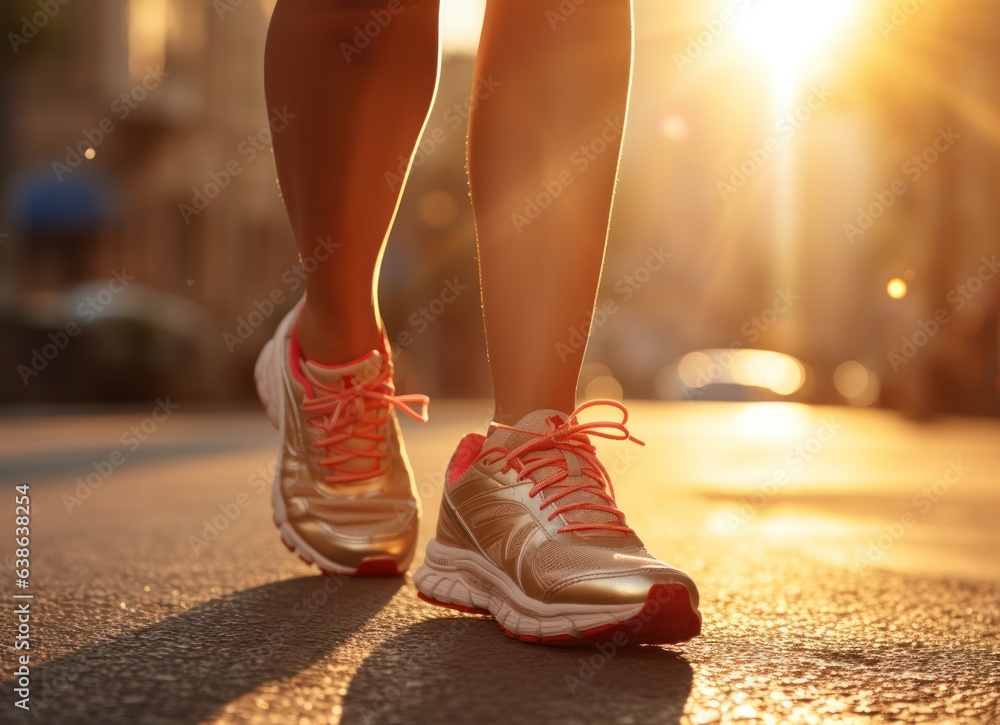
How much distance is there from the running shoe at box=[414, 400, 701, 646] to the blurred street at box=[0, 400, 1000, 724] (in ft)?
0.13

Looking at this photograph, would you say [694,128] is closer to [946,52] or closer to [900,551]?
[946,52]

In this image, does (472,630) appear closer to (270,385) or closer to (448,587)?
(448,587)

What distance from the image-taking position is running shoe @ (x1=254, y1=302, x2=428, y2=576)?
76.2 inches

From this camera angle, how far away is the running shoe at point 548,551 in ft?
4.61

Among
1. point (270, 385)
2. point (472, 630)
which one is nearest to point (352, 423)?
point (270, 385)

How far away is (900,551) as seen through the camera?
281 centimetres

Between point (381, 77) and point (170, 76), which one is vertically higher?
point (170, 76)

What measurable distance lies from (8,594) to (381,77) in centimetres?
97

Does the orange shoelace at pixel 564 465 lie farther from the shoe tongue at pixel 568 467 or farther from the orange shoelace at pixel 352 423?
the orange shoelace at pixel 352 423

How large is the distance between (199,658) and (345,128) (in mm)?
918

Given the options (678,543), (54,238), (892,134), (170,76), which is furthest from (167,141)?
(678,543)

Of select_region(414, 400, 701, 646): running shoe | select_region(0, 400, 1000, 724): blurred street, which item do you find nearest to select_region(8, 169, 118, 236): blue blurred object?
select_region(0, 400, 1000, 724): blurred street

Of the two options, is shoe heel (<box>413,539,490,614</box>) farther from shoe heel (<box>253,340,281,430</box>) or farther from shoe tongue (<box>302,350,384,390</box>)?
shoe heel (<box>253,340,281,430</box>)

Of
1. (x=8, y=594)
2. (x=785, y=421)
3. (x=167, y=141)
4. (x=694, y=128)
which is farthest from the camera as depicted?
(x=694, y=128)
